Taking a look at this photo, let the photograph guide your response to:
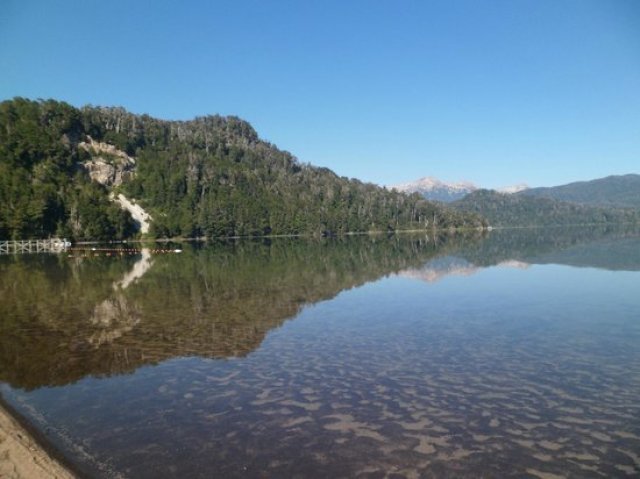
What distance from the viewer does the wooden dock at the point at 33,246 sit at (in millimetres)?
125812

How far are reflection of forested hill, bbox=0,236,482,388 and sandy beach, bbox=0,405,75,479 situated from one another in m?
6.92

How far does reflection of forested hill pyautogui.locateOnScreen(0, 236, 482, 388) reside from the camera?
2422 centimetres

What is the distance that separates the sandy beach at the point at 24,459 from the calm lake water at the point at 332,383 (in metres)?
0.84

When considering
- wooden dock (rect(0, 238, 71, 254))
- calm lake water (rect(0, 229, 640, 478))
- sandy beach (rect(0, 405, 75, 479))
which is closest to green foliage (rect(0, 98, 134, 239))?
wooden dock (rect(0, 238, 71, 254))

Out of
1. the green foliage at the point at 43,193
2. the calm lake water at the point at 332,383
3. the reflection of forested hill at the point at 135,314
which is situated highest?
the green foliage at the point at 43,193

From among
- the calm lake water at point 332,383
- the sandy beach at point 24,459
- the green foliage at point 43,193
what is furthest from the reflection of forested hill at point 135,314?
the green foliage at point 43,193

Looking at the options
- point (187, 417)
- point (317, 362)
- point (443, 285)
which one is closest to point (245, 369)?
point (317, 362)

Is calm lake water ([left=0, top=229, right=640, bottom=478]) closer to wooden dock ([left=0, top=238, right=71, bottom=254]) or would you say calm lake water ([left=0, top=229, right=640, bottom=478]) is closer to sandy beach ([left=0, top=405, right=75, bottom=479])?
sandy beach ([left=0, top=405, right=75, bottom=479])

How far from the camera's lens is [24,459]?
12719 millimetres

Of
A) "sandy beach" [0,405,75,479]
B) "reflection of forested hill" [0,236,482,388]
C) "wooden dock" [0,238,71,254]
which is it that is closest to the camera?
"sandy beach" [0,405,75,479]

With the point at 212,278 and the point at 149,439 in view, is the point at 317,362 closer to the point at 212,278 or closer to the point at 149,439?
the point at 149,439

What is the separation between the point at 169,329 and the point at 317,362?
11.9 metres

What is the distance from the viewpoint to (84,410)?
17531mm

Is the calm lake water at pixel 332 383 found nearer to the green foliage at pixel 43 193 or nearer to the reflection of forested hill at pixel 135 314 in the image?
the reflection of forested hill at pixel 135 314
